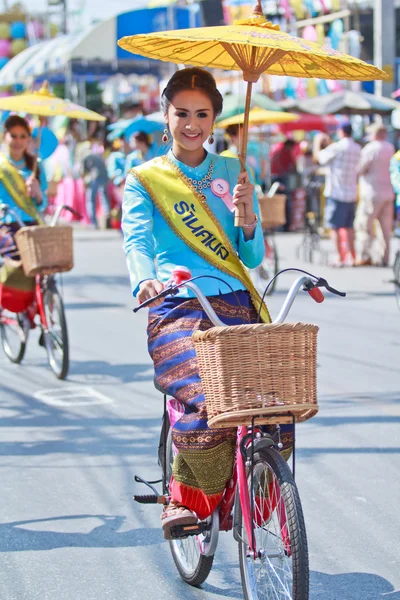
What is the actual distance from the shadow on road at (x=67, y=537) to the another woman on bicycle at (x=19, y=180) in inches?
161

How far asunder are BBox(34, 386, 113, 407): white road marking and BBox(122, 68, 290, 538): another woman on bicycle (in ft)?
11.3

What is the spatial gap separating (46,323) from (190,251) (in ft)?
15.1

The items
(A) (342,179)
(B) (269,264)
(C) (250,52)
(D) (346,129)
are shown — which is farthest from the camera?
(A) (342,179)

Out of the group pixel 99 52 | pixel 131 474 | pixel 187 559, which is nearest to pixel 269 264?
pixel 131 474

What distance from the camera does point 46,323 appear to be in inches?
332

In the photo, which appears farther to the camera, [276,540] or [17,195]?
[17,195]

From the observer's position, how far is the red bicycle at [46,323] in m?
8.16

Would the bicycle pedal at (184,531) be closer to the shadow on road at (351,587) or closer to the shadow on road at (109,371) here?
the shadow on road at (351,587)

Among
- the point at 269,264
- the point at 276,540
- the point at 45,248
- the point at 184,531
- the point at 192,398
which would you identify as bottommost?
the point at 269,264

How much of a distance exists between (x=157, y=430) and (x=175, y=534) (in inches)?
109

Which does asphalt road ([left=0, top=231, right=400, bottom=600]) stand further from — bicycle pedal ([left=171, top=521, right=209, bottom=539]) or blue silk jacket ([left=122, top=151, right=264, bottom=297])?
blue silk jacket ([left=122, top=151, right=264, bottom=297])

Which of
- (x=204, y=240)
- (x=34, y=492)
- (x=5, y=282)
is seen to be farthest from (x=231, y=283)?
(x=5, y=282)

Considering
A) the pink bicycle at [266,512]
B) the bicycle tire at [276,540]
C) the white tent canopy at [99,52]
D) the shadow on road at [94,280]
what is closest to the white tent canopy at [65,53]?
the white tent canopy at [99,52]

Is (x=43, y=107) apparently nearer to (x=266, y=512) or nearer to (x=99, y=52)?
(x=266, y=512)
